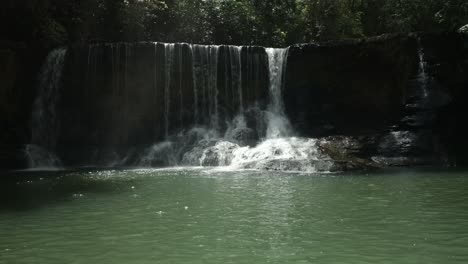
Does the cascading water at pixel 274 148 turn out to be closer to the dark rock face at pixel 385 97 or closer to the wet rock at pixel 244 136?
the wet rock at pixel 244 136

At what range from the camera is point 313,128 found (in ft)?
71.2

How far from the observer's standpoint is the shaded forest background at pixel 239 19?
25781 mm

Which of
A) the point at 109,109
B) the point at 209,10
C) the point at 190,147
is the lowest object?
the point at 190,147

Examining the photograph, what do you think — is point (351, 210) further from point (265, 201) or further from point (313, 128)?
point (313, 128)

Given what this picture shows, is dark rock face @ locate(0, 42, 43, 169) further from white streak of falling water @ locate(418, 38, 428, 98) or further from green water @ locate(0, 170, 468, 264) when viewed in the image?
white streak of falling water @ locate(418, 38, 428, 98)

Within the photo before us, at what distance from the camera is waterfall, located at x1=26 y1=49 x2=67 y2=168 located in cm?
2145

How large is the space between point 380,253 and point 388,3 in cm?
2609

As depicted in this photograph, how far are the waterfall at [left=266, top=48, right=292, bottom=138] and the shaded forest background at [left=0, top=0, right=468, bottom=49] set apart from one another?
631cm

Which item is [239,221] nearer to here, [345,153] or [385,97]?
[345,153]

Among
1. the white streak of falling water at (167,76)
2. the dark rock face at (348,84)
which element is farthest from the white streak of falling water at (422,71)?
the white streak of falling water at (167,76)

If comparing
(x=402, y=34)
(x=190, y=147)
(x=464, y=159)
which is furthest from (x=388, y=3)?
(x=190, y=147)

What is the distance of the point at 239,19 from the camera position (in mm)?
29188

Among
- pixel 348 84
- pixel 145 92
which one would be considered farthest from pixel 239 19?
pixel 348 84

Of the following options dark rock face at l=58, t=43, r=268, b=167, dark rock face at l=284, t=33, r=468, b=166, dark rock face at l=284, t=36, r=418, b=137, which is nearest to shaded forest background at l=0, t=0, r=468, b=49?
dark rock face at l=58, t=43, r=268, b=167
